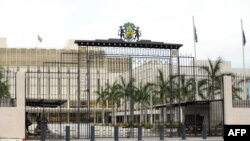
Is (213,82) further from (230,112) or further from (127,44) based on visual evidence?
(127,44)

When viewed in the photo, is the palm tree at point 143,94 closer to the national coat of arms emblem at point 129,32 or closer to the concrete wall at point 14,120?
the national coat of arms emblem at point 129,32

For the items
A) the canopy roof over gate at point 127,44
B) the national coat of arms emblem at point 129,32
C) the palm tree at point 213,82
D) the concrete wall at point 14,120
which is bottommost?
the concrete wall at point 14,120

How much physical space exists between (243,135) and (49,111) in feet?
258

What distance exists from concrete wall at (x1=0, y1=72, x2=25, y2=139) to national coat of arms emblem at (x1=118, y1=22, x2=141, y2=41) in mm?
7454

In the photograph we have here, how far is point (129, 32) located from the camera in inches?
1016

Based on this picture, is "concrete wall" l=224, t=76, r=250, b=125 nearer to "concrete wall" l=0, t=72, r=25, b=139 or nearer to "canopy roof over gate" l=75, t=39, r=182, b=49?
"canopy roof over gate" l=75, t=39, r=182, b=49

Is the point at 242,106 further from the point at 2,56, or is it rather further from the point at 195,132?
the point at 2,56

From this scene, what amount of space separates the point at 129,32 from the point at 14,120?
8.76 meters

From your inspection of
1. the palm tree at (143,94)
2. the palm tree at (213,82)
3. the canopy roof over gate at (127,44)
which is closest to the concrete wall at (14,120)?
the canopy roof over gate at (127,44)

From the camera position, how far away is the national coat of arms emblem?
2573 centimetres

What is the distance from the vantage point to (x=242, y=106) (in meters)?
25.6

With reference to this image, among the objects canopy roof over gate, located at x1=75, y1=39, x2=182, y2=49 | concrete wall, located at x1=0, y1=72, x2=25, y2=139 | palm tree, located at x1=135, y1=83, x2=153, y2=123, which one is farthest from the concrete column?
palm tree, located at x1=135, y1=83, x2=153, y2=123

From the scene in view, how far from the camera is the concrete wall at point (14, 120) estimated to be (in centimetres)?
2094

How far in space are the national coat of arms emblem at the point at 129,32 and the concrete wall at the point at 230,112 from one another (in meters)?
5.86
